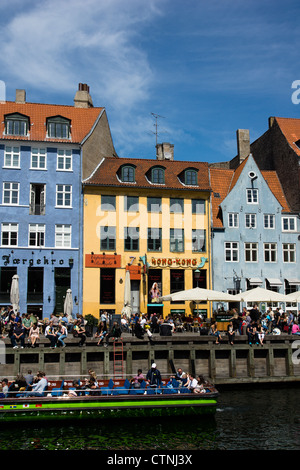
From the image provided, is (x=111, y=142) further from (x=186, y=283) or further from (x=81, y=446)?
(x=81, y=446)

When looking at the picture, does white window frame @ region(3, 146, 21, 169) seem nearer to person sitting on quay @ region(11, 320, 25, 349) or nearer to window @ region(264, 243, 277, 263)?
person sitting on quay @ region(11, 320, 25, 349)

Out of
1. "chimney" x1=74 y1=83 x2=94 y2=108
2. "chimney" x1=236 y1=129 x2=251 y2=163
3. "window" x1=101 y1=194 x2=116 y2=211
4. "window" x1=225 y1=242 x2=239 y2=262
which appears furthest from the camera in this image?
"chimney" x1=236 y1=129 x2=251 y2=163

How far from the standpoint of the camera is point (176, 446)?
16781 millimetres

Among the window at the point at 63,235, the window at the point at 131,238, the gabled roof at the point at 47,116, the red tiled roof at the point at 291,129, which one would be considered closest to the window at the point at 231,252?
the window at the point at 131,238

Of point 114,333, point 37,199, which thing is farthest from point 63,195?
point 114,333

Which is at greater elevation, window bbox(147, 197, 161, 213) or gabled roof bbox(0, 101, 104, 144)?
gabled roof bbox(0, 101, 104, 144)

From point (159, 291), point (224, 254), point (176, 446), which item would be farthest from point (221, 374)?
point (224, 254)

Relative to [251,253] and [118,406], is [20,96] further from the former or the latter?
[118,406]

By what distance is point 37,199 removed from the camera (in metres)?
40.8

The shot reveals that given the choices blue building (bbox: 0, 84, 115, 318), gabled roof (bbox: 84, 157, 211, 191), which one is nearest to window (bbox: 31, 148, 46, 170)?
blue building (bbox: 0, 84, 115, 318)

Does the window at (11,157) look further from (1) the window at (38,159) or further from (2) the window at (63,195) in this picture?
(2) the window at (63,195)

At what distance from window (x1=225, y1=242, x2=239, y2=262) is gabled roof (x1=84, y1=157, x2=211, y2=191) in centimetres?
540

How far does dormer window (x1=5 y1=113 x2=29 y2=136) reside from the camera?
1583 inches

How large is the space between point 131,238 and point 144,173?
6.29 m
